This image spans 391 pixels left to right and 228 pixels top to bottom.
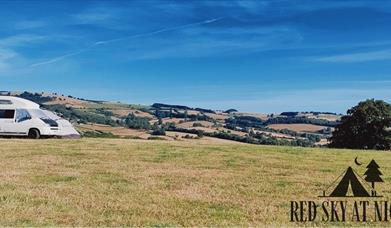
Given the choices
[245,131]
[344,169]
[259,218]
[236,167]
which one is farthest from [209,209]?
[245,131]

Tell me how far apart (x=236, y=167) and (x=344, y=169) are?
4.37 m

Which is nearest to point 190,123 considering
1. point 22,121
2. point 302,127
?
point 302,127

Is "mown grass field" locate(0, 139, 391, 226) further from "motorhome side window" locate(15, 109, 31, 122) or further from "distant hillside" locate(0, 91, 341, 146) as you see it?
"distant hillside" locate(0, 91, 341, 146)

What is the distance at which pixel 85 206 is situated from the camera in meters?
12.2

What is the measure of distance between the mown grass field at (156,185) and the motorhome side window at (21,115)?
7.12 m

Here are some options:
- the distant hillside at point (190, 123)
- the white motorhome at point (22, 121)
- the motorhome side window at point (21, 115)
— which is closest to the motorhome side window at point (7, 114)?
the white motorhome at point (22, 121)

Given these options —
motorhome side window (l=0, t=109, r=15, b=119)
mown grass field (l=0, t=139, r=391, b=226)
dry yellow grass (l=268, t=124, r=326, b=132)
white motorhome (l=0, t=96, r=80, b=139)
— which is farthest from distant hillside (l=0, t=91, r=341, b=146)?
mown grass field (l=0, t=139, r=391, b=226)

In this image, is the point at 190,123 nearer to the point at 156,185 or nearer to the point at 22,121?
the point at 22,121

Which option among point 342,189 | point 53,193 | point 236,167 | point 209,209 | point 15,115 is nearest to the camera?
point 209,209

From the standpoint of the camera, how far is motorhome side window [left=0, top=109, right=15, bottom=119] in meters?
33.1

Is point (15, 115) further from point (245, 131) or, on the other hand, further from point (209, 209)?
point (245, 131)

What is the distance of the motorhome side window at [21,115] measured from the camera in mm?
33094

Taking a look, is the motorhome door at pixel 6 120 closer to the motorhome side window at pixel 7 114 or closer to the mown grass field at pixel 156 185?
the motorhome side window at pixel 7 114

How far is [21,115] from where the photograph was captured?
33188 millimetres
